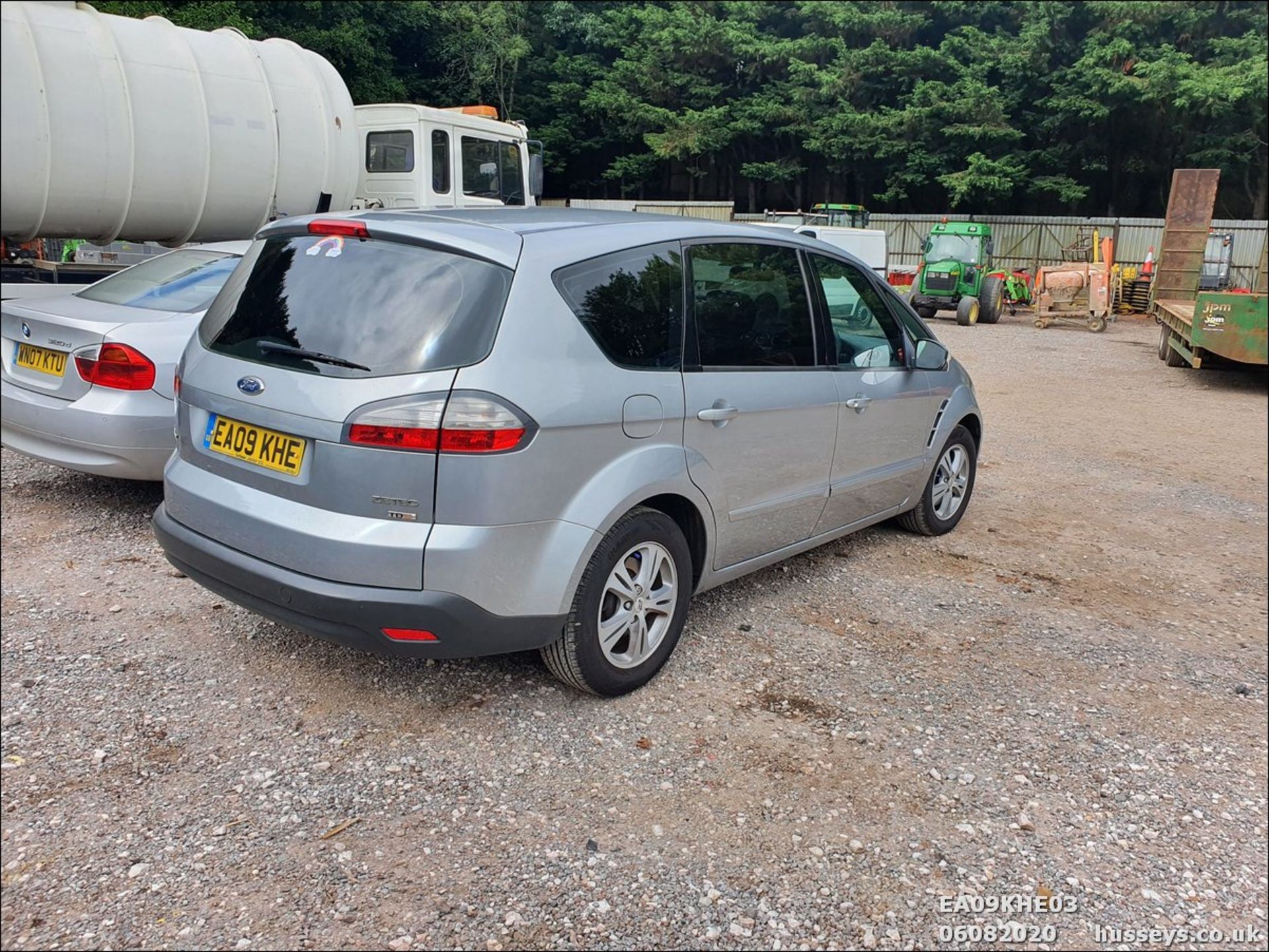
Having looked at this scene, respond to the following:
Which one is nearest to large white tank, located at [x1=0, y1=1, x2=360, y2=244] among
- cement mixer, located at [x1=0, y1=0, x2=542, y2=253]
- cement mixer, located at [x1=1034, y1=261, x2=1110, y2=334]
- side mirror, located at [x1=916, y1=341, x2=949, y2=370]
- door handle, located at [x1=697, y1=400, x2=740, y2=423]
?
cement mixer, located at [x1=0, y1=0, x2=542, y2=253]

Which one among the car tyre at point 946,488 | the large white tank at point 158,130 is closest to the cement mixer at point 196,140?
the large white tank at point 158,130

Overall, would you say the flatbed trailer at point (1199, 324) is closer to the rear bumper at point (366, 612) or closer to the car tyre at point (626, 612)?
the car tyre at point (626, 612)

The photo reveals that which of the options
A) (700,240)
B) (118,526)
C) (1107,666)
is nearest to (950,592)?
(1107,666)

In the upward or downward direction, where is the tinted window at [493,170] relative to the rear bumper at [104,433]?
upward

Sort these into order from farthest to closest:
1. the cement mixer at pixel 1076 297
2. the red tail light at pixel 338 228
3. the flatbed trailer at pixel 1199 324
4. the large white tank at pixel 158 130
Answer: the cement mixer at pixel 1076 297
the flatbed trailer at pixel 1199 324
the red tail light at pixel 338 228
the large white tank at pixel 158 130

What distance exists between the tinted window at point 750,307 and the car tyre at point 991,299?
16.9m

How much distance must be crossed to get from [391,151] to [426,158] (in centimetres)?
38

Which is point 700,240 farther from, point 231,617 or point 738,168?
point 738,168

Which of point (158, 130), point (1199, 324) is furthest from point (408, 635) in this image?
point (1199, 324)

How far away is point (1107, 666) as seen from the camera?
3.65m

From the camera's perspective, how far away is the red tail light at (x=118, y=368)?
4.26 meters

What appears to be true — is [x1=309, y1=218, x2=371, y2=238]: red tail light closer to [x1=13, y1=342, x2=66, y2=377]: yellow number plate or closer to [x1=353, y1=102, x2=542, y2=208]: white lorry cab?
[x1=13, y1=342, x2=66, y2=377]: yellow number plate

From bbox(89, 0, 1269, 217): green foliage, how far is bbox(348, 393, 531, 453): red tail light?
20039 millimetres

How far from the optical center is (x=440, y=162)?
33.7 ft
